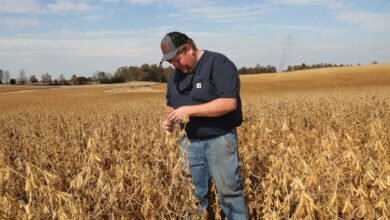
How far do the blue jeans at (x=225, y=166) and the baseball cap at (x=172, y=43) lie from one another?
2.68ft

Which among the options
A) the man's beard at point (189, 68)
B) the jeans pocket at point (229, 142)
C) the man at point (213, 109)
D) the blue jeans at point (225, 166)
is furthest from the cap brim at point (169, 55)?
the jeans pocket at point (229, 142)

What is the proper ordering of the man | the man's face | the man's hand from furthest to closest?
the man's face < the man < the man's hand

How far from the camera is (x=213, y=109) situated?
11.0ft

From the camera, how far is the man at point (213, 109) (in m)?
3.40

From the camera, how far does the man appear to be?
11.2 feet

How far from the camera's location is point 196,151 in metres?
3.85

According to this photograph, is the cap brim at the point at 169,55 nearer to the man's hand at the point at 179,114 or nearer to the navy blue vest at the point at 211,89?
the navy blue vest at the point at 211,89

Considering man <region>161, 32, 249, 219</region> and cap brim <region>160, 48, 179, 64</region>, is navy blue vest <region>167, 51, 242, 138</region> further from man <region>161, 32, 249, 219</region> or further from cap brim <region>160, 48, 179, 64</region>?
cap brim <region>160, 48, 179, 64</region>

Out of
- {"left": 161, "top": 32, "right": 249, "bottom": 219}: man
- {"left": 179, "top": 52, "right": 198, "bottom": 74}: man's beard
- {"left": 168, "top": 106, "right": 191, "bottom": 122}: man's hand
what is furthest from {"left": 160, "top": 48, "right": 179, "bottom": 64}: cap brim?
{"left": 168, "top": 106, "right": 191, "bottom": 122}: man's hand

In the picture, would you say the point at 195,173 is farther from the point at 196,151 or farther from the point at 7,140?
the point at 7,140

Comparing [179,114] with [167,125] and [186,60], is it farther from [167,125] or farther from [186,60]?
[186,60]

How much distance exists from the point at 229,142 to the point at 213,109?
1.44 ft

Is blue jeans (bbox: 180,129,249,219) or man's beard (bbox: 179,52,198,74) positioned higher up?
man's beard (bbox: 179,52,198,74)

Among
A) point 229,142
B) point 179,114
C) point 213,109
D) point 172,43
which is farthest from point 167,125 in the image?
point 172,43
